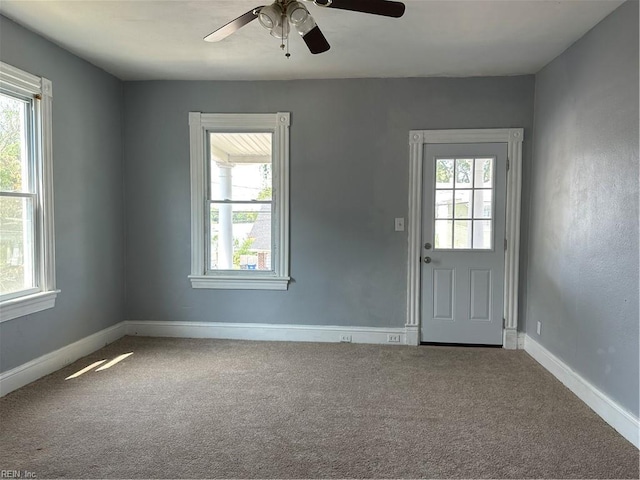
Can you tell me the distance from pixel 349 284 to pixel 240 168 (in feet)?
A: 5.32

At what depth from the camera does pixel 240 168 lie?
161 inches

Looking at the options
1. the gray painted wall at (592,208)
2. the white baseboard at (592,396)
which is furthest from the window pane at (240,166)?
the white baseboard at (592,396)

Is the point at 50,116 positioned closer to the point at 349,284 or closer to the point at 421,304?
the point at 349,284

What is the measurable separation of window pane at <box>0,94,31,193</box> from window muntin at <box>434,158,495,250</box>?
11.3ft

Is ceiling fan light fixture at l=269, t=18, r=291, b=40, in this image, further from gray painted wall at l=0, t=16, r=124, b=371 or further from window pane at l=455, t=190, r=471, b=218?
window pane at l=455, t=190, r=471, b=218

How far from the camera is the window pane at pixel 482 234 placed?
3.86 metres

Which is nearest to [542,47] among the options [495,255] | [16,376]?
[495,255]

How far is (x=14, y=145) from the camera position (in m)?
2.87

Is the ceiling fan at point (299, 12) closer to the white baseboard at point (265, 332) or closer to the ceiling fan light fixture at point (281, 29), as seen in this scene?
the ceiling fan light fixture at point (281, 29)

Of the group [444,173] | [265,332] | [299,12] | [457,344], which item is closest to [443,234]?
[444,173]

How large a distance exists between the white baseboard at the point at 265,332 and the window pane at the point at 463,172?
1.56 m

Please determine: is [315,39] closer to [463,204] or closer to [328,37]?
[328,37]

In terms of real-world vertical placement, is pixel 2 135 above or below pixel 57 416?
above

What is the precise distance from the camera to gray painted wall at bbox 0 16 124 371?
291cm
